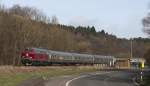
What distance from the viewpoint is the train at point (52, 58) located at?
208ft

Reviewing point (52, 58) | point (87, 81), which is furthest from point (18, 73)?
point (52, 58)

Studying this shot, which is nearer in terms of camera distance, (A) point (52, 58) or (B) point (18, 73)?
(B) point (18, 73)

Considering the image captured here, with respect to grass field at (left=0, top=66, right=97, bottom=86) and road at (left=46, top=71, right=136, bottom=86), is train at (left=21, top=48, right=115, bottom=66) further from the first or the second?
road at (left=46, top=71, right=136, bottom=86)

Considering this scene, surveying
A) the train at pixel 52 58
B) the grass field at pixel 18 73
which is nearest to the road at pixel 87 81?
the grass field at pixel 18 73

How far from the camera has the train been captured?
63375 mm

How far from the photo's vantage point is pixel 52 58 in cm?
7219

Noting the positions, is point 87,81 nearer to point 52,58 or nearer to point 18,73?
point 18,73

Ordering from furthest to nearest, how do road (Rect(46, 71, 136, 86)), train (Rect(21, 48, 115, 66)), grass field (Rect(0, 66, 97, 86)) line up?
train (Rect(21, 48, 115, 66)), road (Rect(46, 71, 136, 86)), grass field (Rect(0, 66, 97, 86))

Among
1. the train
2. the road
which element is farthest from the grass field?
the road

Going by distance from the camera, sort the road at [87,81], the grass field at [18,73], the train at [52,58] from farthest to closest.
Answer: the train at [52,58] → the road at [87,81] → the grass field at [18,73]

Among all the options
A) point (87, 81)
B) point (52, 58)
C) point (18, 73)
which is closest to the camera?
point (18, 73)

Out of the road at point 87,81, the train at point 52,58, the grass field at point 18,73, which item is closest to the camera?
the grass field at point 18,73

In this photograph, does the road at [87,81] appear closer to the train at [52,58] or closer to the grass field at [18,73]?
the grass field at [18,73]

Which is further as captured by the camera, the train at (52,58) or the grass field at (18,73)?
the train at (52,58)
